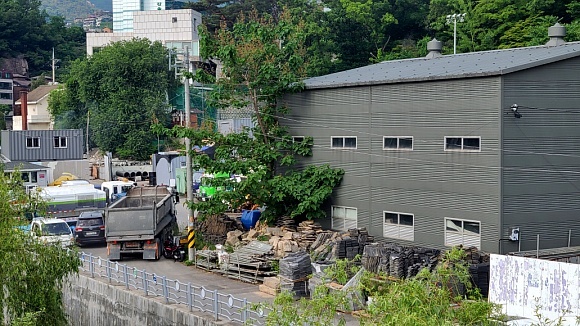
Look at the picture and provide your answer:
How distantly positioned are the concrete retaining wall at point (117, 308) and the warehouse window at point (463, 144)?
9.34 metres

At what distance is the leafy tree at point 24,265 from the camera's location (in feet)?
60.7

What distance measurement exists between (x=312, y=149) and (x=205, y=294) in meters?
8.64

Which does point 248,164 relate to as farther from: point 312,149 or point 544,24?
point 544,24


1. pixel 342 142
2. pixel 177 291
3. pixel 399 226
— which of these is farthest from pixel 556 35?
pixel 177 291

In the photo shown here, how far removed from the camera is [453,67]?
91.2 feet

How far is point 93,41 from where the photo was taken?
10256cm

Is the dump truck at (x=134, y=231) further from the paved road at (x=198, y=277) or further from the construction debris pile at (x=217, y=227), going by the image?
the construction debris pile at (x=217, y=227)

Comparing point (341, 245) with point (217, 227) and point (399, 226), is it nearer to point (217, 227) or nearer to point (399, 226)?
point (399, 226)

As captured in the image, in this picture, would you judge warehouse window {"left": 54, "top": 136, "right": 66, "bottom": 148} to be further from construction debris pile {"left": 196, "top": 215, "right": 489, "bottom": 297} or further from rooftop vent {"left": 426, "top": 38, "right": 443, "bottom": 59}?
rooftop vent {"left": 426, "top": 38, "right": 443, "bottom": 59}

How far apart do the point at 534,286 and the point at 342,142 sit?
439 inches

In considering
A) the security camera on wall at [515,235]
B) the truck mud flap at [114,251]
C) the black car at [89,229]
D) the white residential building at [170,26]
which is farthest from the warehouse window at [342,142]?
the white residential building at [170,26]

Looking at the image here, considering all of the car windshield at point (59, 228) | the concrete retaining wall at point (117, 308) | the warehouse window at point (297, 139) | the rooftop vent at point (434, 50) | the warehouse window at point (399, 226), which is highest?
the rooftop vent at point (434, 50)

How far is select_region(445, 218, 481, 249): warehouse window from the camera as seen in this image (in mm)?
24859

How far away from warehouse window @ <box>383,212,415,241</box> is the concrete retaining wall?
7896 millimetres
